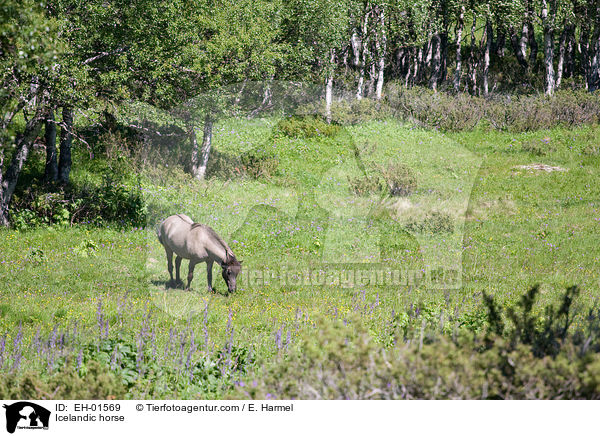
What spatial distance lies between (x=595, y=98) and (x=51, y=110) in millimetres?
26765

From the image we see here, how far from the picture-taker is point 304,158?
19016 mm

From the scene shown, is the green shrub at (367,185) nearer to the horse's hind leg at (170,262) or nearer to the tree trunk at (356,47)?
the horse's hind leg at (170,262)

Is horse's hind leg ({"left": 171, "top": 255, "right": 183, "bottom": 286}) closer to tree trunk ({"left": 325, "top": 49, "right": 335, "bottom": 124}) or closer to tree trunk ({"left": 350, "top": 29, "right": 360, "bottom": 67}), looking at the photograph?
tree trunk ({"left": 325, "top": 49, "right": 335, "bottom": 124})

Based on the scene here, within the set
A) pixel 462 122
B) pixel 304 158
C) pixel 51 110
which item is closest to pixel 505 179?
pixel 304 158

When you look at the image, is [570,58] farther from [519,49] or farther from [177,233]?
[177,233]

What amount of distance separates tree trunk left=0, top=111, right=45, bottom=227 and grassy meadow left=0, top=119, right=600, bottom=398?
127cm

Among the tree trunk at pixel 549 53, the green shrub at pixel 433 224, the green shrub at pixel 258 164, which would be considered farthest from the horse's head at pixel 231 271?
the tree trunk at pixel 549 53

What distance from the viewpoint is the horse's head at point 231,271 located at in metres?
10.0

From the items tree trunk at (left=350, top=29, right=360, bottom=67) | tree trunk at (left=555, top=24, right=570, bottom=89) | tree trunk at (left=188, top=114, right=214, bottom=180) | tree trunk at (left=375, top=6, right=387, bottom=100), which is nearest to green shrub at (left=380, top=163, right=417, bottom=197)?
tree trunk at (left=188, top=114, right=214, bottom=180)

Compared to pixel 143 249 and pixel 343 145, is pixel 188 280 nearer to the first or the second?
pixel 143 249

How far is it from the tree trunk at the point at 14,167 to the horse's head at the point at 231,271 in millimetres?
8859

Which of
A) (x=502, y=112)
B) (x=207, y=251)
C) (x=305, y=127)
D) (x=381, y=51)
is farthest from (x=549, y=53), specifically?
(x=207, y=251)

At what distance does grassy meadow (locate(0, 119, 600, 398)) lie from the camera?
255 inches

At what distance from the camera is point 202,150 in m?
17.5
